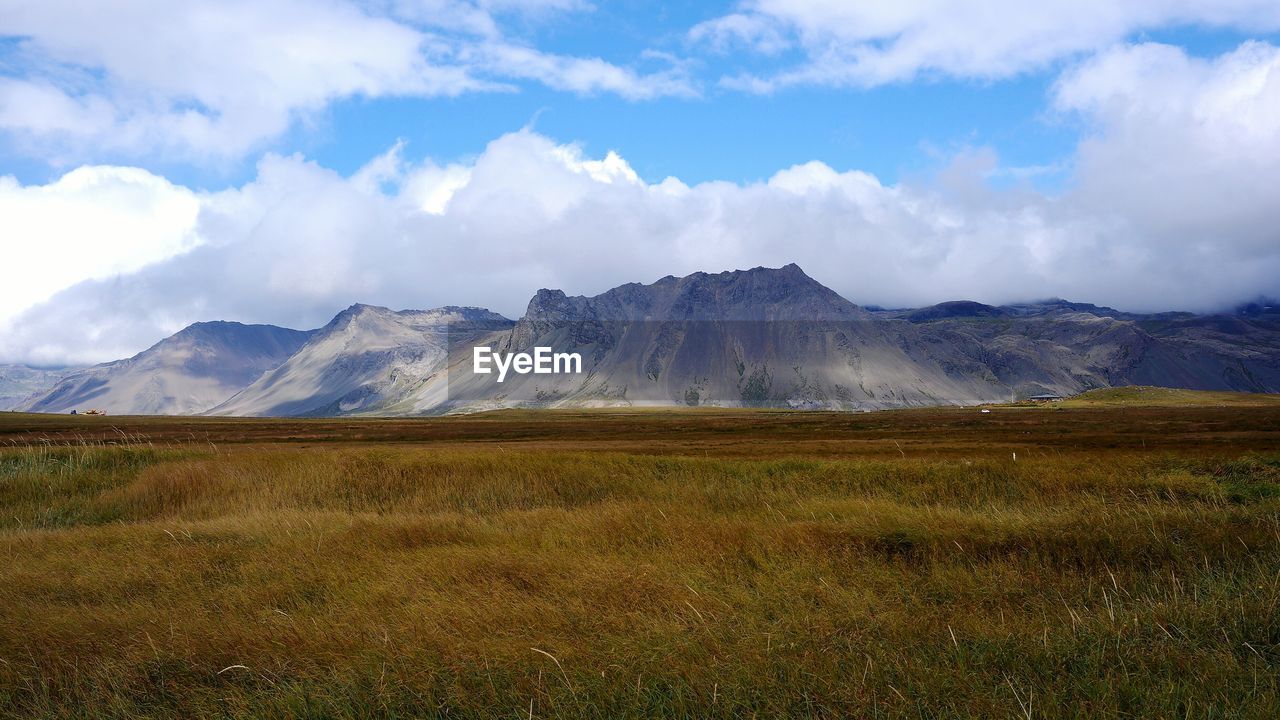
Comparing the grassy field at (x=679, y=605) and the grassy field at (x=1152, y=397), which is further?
the grassy field at (x=1152, y=397)

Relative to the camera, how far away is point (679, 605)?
1084cm

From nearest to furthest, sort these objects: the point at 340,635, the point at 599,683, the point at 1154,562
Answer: the point at 599,683 < the point at 340,635 < the point at 1154,562

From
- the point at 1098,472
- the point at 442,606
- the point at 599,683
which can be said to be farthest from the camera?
the point at 1098,472

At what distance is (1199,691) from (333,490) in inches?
922

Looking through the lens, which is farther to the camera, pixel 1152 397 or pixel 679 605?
pixel 1152 397

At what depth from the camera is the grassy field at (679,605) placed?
816 cm

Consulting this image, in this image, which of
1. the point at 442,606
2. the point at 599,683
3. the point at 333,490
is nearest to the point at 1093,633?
the point at 599,683

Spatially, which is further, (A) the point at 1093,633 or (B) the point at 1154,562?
(B) the point at 1154,562

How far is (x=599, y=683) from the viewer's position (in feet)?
27.3

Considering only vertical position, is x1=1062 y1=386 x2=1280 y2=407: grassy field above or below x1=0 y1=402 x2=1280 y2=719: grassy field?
below

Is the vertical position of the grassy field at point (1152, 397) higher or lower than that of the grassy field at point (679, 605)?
lower

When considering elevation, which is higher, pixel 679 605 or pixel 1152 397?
pixel 679 605

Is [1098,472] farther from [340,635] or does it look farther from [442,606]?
[340,635]

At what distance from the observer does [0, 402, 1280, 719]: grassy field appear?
8.16 m
